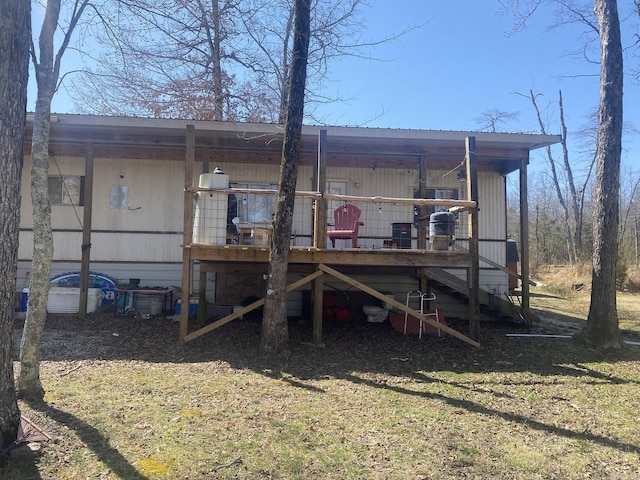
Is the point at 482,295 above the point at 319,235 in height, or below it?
below

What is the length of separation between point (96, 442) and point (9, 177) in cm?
191

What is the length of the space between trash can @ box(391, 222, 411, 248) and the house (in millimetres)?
28

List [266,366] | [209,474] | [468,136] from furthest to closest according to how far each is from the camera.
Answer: [468,136] < [266,366] < [209,474]

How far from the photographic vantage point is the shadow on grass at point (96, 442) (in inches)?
107

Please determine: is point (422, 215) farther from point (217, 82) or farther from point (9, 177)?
point (217, 82)

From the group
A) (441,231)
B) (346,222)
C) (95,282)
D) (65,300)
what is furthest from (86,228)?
(441,231)

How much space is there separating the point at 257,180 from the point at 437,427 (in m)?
6.25

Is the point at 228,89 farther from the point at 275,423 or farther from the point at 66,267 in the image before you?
the point at 275,423

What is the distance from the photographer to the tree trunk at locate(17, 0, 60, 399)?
3.81 metres

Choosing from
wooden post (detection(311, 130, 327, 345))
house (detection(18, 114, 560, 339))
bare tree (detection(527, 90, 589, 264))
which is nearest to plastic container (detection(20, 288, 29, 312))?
house (detection(18, 114, 560, 339))

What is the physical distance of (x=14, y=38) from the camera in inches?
110

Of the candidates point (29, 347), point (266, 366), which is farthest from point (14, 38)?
point (266, 366)

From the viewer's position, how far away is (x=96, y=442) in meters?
3.07

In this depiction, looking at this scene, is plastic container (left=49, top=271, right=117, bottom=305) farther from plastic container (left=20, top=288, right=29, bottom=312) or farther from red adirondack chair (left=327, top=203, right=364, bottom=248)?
red adirondack chair (left=327, top=203, right=364, bottom=248)
